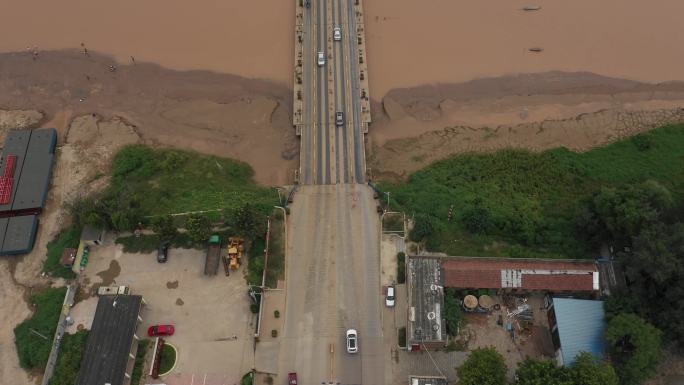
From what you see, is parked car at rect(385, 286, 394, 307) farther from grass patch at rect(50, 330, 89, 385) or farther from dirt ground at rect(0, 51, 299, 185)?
grass patch at rect(50, 330, 89, 385)

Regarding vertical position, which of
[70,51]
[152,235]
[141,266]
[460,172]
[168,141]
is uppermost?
[70,51]

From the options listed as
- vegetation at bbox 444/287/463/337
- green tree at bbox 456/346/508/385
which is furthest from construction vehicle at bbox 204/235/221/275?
green tree at bbox 456/346/508/385

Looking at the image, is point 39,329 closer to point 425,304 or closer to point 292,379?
point 292,379

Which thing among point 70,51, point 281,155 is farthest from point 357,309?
point 70,51

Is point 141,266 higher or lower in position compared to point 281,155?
lower

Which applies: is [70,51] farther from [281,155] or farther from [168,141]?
[281,155]

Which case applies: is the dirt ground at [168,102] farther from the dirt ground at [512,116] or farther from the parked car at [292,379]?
the parked car at [292,379]

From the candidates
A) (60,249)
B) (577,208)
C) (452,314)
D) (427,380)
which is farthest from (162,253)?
(577,208)
